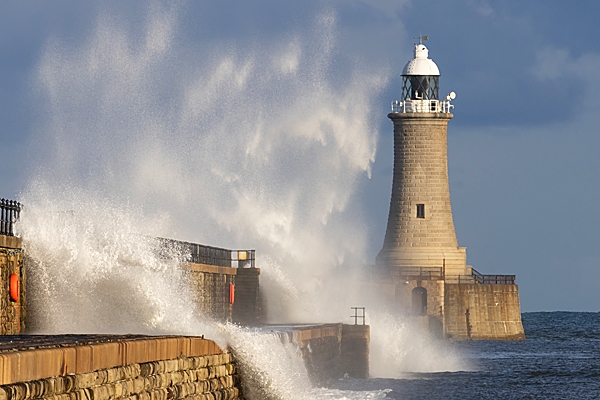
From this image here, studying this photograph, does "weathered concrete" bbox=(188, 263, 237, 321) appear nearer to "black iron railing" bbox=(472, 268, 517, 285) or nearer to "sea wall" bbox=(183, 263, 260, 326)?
"sea wall" bbox=(183, 263, 260, 326)

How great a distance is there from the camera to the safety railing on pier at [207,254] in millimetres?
29592

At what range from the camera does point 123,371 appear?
41.1 ft

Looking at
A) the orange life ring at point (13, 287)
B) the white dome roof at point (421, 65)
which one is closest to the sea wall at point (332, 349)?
the orange life ring at point (13, 287)

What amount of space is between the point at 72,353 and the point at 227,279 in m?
22.8

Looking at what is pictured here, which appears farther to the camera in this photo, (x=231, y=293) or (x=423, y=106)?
(x=423, y=106)

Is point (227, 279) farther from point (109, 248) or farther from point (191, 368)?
point (191, 368)

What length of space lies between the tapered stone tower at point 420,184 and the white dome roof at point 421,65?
4 cm

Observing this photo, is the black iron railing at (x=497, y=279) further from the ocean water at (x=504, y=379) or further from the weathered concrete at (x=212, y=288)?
the weathered concrete at (x=212, y=288)

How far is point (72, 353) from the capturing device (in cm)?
1127

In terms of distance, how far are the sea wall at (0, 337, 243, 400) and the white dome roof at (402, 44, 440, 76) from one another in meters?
39.1

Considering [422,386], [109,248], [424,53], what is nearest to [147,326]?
[109,248]

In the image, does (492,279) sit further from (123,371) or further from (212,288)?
(123,371)

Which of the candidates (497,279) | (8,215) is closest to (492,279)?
(497,279)

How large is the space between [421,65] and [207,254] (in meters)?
24.7
